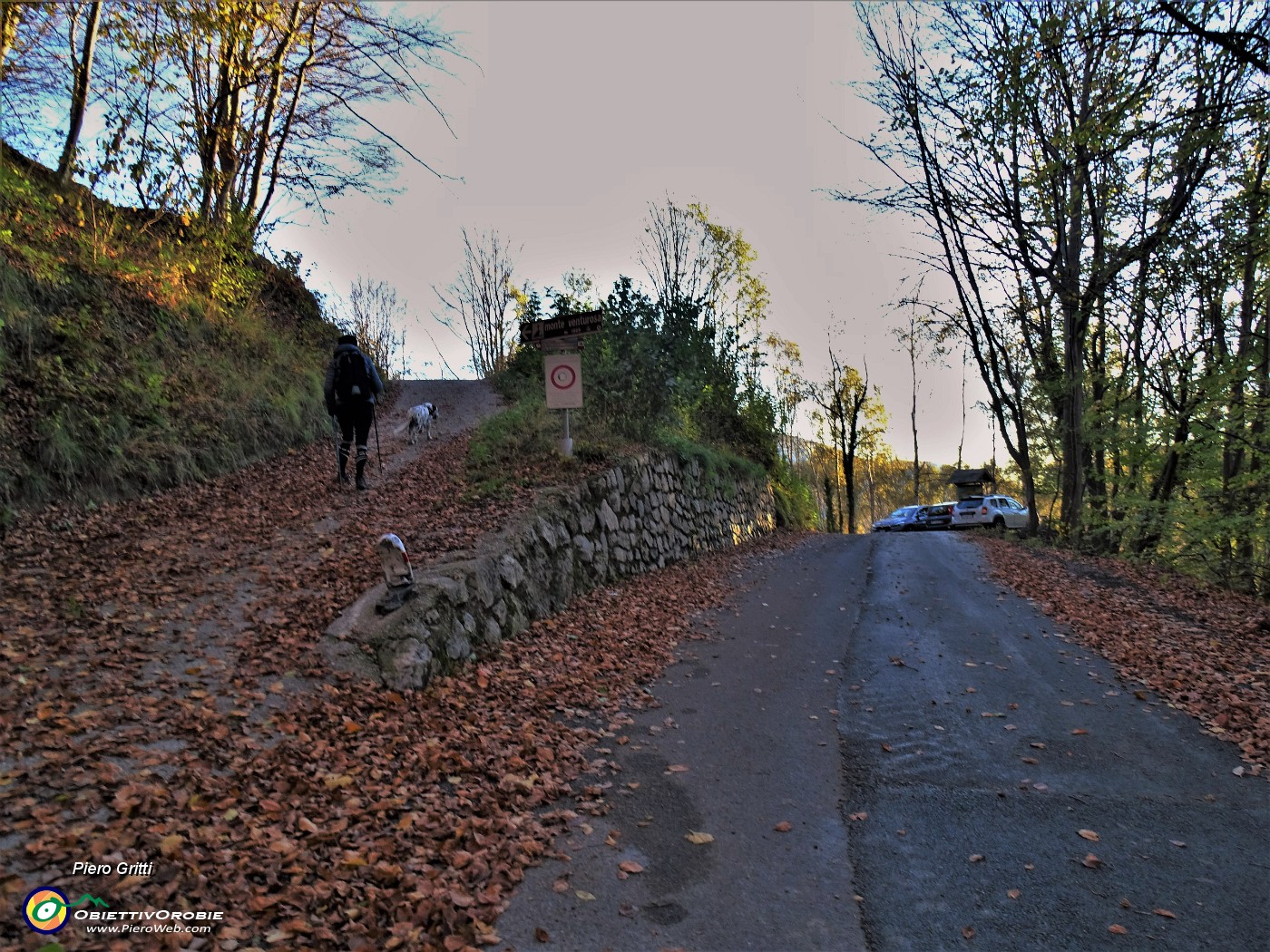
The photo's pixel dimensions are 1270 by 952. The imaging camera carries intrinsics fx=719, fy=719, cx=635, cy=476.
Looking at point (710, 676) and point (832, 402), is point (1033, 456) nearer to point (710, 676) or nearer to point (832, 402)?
point (832, 402)

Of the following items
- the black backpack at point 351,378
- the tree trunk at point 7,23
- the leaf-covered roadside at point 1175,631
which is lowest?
the leaf-covered roadside at point 1175,631

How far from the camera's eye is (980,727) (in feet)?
18.3

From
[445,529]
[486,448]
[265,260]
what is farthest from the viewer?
[265,260]

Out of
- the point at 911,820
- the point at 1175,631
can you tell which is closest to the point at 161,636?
the point at 911,820

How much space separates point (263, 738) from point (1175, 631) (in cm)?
971

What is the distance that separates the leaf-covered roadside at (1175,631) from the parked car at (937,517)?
1696 cm

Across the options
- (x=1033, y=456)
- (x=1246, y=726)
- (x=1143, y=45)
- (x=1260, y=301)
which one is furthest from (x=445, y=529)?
(x=1033, y=456)

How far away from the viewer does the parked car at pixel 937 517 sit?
31.2 meters

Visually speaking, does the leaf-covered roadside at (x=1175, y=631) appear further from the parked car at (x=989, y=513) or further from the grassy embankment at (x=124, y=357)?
the parked car at (x=989, y=513)

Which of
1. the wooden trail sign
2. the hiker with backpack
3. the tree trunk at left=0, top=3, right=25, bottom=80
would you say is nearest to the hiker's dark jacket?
the hiker with backpack

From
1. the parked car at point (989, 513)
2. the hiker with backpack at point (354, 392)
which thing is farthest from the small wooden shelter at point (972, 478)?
the hiker with backpack at point (354, 392)

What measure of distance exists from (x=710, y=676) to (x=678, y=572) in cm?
533

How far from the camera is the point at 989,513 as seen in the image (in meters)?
28.2

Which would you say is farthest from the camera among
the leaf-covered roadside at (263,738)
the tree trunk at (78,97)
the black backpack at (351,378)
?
the tree trunk at (78,97)
